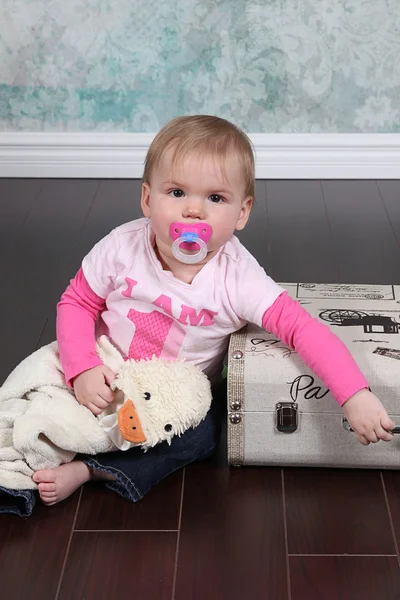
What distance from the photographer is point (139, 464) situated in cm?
136

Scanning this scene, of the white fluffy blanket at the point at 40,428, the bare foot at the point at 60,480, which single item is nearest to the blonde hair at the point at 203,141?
the white fluffy blanket at the point at 40,428

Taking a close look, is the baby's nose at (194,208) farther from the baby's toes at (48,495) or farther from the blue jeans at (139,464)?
the baby's toes at (48,495)

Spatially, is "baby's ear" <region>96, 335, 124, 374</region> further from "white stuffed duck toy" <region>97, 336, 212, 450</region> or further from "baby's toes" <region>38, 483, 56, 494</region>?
"baby's toes" <region>38, 483, 56, 494</region>

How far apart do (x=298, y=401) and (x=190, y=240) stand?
288mm

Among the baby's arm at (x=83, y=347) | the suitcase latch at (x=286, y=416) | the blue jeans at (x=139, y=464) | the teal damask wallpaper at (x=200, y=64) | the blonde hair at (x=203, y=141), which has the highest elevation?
the teal damask wallpaper at (x=200, y=64)

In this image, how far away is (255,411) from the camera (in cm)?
137

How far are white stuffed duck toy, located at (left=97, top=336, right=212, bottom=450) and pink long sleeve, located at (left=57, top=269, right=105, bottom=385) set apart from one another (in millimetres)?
37

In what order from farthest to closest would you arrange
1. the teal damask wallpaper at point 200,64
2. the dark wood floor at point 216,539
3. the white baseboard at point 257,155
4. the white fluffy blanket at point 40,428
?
1. the white baseboard at point 257,155
2. the teal damask wallpaper at point 200,64
3. the white fluffy blanket at point 40,428
4. the dark wood floor at point 216,539

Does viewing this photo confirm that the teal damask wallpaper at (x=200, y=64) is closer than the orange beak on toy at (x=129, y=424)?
No

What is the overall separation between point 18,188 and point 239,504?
4.52 feet

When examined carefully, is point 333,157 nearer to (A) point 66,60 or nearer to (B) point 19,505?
(A) point 66,60

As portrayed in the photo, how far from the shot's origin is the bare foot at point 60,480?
131cm

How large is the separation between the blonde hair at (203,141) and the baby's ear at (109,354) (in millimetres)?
268

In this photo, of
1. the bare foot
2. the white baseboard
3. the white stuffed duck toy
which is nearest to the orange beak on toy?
the white stuffed duck toy
